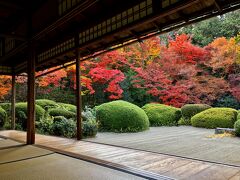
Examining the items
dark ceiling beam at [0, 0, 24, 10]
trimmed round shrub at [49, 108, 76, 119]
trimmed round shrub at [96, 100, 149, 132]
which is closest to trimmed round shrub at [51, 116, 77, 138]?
trimmed round shrub at [96, 100, 149, 132]

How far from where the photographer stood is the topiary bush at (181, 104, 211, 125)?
11586 millimetres

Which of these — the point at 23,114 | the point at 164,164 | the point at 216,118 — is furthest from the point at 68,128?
the point at 216,118

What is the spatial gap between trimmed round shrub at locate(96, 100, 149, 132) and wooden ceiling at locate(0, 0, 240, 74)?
2.62m

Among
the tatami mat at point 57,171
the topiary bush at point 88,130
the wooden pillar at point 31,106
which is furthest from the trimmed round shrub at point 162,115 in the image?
the tatami mat at point 57,171

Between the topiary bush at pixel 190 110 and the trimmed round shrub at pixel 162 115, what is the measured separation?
0.31 meters

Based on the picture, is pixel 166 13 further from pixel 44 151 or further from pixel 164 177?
pixel 44 151

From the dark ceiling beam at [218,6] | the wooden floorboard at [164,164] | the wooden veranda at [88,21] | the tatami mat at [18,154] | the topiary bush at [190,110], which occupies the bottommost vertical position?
the wooden floorboard at [164,164]

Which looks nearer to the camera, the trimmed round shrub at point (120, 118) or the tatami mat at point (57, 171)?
the tatami mat at point (57, 171)

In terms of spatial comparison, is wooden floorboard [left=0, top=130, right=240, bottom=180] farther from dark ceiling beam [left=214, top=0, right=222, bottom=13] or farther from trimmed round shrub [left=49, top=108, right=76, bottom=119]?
trimmed round shrub [left=49, top=108, right=76, bottom=119]

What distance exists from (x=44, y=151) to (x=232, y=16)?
15.5 meters

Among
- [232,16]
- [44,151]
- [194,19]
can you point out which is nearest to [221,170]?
[194,19]

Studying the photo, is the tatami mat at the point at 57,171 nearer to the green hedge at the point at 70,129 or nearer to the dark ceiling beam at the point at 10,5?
the green hedge at the point at 70,129

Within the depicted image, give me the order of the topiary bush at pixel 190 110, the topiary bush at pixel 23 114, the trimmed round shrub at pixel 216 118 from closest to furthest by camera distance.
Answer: the trimmed round shrub at pixel 216 118
the topiary bush at pixel 23 114
the topiary bush at pixel 190 110

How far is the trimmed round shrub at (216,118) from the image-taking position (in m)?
9.59
